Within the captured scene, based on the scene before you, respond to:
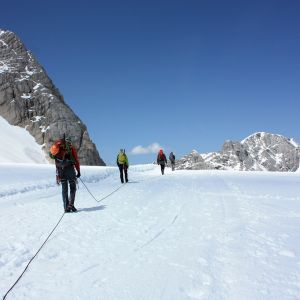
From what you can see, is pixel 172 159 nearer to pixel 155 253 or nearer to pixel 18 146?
pixel 155 253

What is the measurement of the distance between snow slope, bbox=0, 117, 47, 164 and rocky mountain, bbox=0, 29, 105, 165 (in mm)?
2263

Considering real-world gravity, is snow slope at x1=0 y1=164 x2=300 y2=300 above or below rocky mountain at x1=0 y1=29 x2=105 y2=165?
below

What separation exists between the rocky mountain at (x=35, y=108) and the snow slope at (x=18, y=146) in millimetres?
2263

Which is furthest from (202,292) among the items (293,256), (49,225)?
(49,225)

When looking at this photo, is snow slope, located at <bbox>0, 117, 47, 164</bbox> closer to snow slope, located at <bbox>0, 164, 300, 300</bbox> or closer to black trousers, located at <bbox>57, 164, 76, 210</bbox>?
black trousers, located at <bbox>57, 164, 76, 210</bbox>

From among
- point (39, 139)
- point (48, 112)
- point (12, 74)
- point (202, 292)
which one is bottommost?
point (202, 292)

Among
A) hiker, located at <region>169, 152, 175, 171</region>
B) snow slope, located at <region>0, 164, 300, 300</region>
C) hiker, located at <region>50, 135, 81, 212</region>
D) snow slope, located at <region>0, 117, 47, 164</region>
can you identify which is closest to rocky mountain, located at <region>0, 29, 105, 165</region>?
snow slope, located at <region>0, 117, 47, 164</region>

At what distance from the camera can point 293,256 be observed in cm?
627

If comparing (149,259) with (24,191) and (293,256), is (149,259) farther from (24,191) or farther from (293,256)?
(24,191)

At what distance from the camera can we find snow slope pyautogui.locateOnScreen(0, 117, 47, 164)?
289 feet

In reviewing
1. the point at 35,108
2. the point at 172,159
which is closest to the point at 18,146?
the point at 35,108

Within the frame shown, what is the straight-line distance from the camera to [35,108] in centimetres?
10931

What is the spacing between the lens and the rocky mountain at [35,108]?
105312 mm

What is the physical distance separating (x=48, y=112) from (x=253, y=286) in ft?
359
